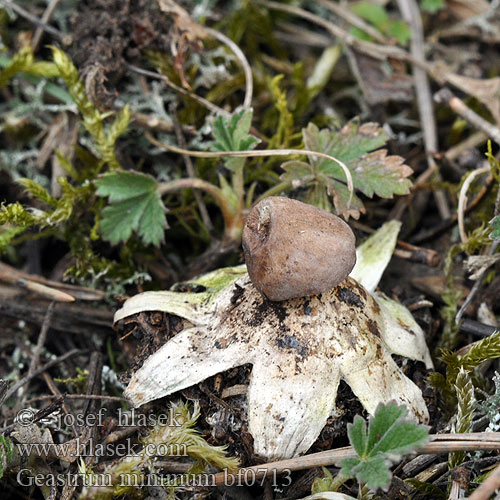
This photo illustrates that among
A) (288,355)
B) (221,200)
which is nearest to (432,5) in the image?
(221,200)

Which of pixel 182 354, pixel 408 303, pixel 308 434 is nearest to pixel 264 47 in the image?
pixel 408 303

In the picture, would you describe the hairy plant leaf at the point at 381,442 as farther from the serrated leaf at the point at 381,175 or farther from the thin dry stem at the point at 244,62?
the thin dry stem at the point at 244,62

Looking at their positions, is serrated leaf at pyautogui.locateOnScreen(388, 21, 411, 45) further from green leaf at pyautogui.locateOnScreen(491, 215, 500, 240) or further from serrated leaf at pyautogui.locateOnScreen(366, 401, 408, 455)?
serrated leaf at pyautogui.locateOnScreen(366, 401, 408, 455)

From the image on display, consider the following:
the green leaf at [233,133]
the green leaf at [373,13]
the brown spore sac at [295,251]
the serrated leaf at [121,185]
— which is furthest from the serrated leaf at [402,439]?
the green leaf at [373,13]

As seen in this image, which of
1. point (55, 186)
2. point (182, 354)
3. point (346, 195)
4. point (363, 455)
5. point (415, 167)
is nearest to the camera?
point (363, 455)

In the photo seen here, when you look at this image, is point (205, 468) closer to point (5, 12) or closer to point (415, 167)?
point (415, 167)

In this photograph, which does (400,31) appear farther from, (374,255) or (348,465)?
(348,465)
